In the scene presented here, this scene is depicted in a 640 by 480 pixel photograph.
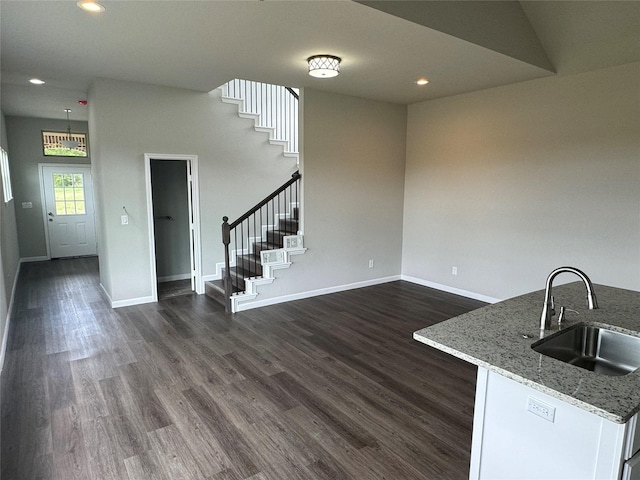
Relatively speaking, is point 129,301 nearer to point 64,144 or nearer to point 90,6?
point 90,6

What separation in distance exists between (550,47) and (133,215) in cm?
530

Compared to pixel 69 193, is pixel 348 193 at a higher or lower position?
higher

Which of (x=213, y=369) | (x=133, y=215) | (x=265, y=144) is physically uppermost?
(x=265, y=144)

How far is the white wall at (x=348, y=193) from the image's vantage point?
548 centimetres

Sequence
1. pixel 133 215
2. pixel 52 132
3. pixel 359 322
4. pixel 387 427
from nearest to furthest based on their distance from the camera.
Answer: pixel 387 427 → pixel 359 322 → pixel 133 215 → pixel 52 132

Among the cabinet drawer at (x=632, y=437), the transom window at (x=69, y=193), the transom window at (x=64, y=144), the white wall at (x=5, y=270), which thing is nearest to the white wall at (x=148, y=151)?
the white wall at (x=5, y=270)

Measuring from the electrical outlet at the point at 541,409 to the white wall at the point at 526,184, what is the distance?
3506 millimetres

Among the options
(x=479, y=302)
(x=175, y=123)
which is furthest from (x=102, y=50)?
(x=479, y=302)

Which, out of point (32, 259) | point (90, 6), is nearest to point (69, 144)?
point (32, 259)

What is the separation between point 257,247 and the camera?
6188 millimetres

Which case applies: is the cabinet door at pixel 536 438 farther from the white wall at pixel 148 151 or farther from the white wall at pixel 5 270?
the white wall at pixel 148 151

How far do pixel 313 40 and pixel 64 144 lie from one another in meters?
6.90

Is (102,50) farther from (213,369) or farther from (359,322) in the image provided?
(359,322)

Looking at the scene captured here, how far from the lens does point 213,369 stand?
350 cm
